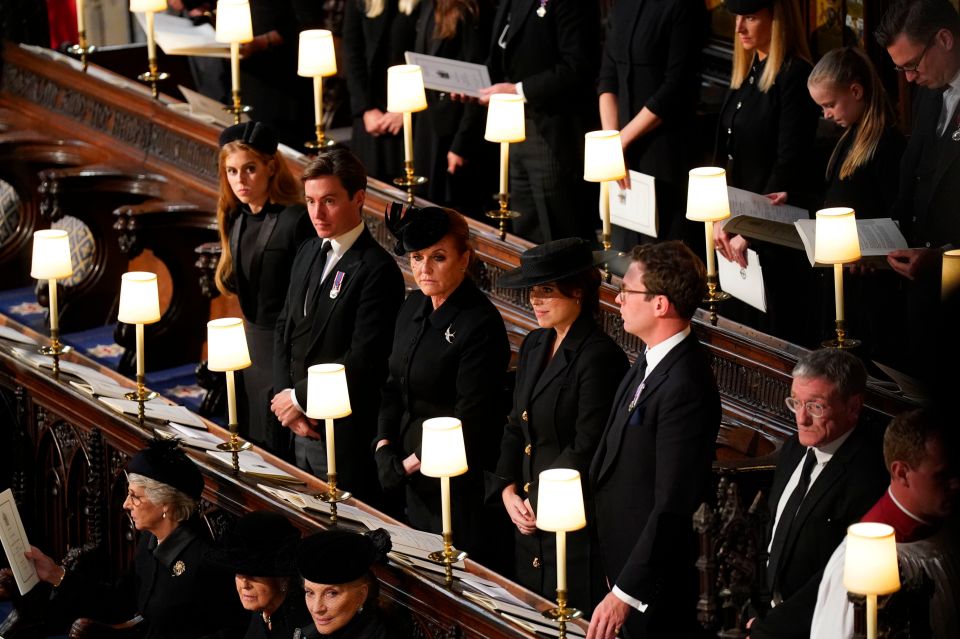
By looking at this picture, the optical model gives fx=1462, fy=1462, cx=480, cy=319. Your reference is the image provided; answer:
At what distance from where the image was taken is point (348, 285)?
4.85 metres

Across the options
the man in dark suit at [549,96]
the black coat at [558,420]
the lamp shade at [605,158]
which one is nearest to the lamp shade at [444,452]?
the black coat at [558,420]

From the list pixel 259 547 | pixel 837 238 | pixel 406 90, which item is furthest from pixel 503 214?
pixel 259 547

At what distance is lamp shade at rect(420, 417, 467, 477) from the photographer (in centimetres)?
379

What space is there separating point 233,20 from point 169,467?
2528 millimetres

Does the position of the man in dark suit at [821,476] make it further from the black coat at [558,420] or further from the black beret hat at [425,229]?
the black beret hat at [425,229]

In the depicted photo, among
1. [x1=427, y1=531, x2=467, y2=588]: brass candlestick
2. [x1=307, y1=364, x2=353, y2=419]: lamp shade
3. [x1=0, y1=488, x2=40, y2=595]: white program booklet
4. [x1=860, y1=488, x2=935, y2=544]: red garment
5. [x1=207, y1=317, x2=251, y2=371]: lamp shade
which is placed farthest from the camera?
[x1=0, y1=488, x2=40, y2=595]: white program booklet

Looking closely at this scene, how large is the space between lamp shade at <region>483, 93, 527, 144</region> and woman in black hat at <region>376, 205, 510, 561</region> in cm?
94

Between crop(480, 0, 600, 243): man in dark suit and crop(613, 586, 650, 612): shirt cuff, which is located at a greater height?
crop(480, 0, 600, 243): man in dark suit

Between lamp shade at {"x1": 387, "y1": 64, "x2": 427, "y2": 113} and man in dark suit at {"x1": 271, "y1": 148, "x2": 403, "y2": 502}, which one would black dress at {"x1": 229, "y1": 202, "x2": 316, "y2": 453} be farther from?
lamp shade at {"x1": 387, "y1": 64, "x2": 427, "y2": 113}

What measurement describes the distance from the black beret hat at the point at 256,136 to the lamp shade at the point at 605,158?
1.15 m

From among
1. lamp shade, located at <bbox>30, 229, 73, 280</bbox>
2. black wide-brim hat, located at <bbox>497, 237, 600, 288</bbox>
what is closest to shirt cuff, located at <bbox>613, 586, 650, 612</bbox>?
black wide-brim hat, located at <bbox>497, 237, 600, 288</bbox>

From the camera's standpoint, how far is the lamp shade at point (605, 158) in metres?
4.88

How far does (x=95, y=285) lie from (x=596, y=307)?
3.84 m

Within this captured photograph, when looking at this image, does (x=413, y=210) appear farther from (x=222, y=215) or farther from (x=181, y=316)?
(x=181, y=316)
